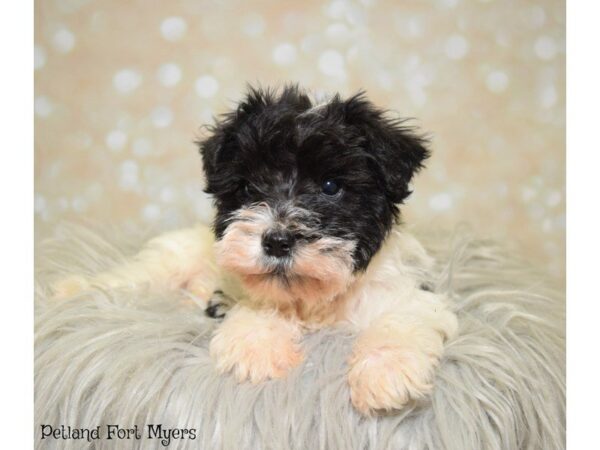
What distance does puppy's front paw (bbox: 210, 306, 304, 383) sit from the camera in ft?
7.57

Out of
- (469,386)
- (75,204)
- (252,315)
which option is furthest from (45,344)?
(469,386)

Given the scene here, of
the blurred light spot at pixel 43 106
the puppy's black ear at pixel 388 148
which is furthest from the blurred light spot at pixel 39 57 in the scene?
the puppy's black ear at pixel 388 148

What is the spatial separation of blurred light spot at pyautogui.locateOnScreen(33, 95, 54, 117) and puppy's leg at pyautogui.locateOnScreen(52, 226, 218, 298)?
0.80 meters

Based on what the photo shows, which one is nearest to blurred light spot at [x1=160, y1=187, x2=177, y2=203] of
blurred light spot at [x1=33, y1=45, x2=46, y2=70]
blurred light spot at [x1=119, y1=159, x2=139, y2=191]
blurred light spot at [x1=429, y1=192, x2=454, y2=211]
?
blurred light spot at [x1=119, y1=159, x2=139, y2=191]

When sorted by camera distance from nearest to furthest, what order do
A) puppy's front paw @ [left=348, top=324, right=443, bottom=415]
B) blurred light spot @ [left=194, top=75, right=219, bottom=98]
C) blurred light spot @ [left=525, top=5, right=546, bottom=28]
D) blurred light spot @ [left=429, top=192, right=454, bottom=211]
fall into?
puppy's front paw @ [left=348, top=324, right=443, bottom=415] < blurred light spot @ [left=525, top=5, right=546, bottom=28] < blurred light spot @ [left=194, top=75, right=219, bottom=98] < blurred light spot @ [left=429, top=192, right=454, bottom=211]

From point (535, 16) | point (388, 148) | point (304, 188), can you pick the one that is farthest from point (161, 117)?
point (535, 16)

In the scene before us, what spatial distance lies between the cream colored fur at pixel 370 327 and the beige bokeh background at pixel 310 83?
2.17 ft

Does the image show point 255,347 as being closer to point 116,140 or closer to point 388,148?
point 388,148

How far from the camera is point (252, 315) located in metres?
2.56

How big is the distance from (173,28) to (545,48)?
1.67 meters

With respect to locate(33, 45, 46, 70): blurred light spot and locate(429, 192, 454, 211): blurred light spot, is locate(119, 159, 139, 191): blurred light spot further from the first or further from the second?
locate(429, 192, 454, 211): blurred light spot

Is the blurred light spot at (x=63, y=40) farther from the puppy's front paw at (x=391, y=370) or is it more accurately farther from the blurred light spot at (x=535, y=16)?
the blurred light spot at (x=535, y=16)

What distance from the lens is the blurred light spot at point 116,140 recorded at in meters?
3.35

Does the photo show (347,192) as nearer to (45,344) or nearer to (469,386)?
(469,386)
